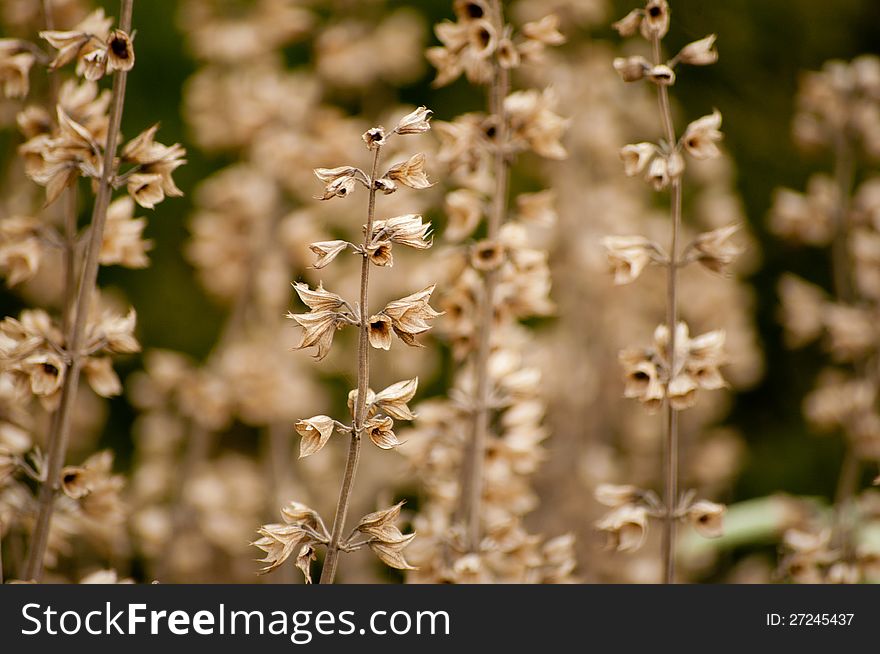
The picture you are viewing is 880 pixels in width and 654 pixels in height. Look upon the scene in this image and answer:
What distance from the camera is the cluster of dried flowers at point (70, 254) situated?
2.49 feet

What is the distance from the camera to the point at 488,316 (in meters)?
0.88

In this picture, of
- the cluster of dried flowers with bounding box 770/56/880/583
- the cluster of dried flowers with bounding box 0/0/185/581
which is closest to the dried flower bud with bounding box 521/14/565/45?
the cluster of dried flowers with bounding box 0/0/185/581

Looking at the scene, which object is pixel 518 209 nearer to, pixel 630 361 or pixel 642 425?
pixel 630 361

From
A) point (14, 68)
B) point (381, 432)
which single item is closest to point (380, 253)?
point (381, 432)

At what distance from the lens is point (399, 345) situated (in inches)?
66.7

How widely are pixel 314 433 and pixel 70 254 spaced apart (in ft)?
1.24

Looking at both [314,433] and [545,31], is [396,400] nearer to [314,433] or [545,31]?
[314,433]

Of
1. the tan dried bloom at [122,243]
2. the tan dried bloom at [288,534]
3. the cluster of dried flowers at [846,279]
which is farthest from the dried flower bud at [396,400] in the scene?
the cluster of dried flowers at [846,279]

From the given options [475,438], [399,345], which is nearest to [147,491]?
[399,345]

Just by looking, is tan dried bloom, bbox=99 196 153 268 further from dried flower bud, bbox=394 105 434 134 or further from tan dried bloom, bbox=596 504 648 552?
tan dried bloom, bbox=596 504 648 552

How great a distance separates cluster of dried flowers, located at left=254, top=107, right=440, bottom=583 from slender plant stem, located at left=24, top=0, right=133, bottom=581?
0.21 metres

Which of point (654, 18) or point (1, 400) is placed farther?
point (1, 400)

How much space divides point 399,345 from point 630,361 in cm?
91

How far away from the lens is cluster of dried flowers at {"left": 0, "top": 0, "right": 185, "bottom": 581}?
2.49ft
